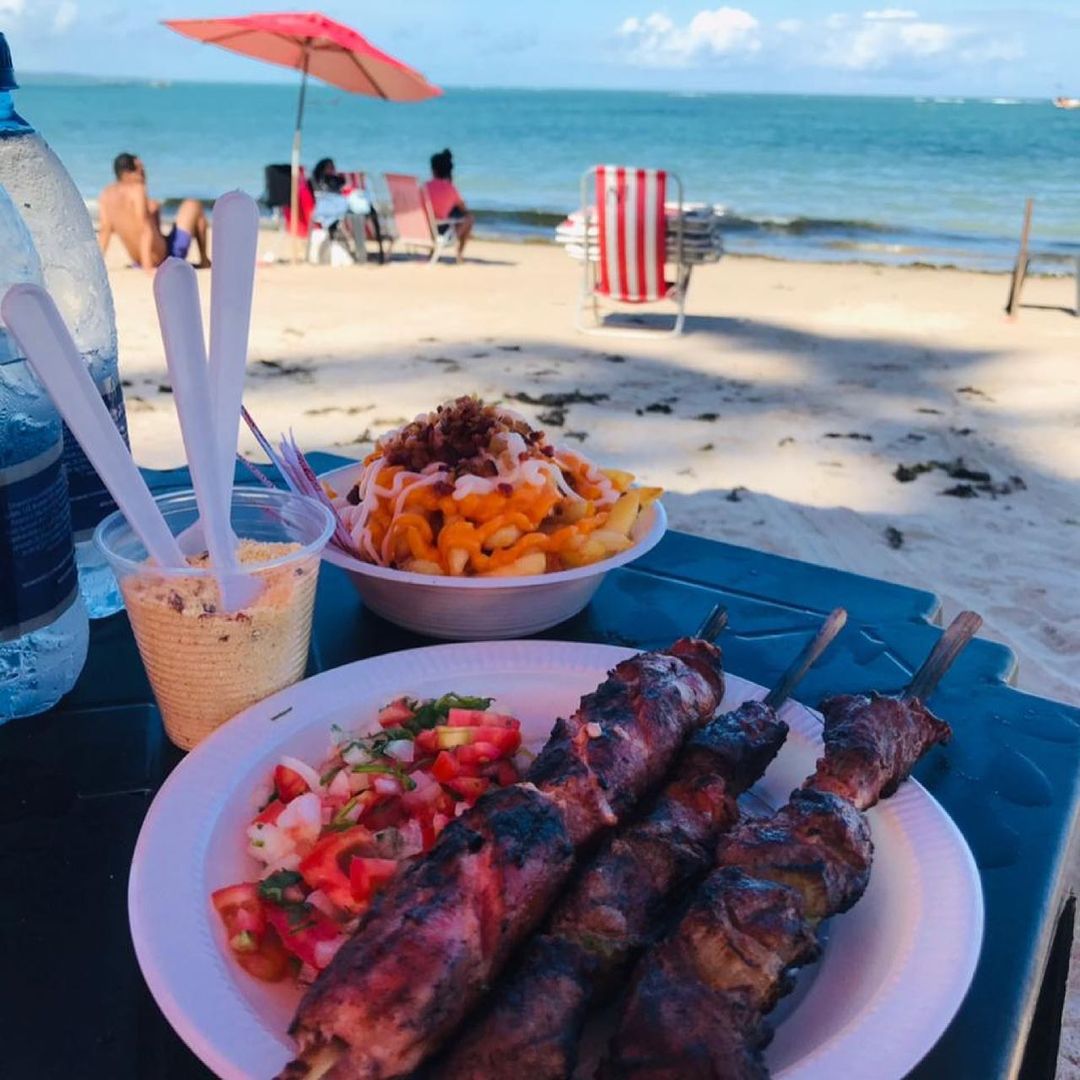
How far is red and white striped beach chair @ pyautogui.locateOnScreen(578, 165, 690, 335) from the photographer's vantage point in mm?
11555

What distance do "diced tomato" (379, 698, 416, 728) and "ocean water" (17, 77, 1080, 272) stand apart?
2.53 metres

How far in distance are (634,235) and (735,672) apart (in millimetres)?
10316

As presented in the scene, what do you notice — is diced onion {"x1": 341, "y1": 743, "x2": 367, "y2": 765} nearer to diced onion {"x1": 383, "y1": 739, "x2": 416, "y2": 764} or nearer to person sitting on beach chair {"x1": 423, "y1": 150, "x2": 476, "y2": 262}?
diced onion {"x1": 383, "y1": 739, "x2": 416, "y2": 764}

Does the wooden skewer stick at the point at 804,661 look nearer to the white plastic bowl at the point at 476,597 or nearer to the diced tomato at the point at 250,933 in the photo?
the white plastic bowl at the point at 476,597

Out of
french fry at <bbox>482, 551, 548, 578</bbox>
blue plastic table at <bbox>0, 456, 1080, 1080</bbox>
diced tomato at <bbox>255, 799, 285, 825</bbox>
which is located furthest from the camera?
french fry at <bbox>482, 551, 548, 578</bbox>

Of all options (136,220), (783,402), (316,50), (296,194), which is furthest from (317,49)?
(783,402)

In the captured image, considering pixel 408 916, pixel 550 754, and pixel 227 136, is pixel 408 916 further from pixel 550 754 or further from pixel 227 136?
pixel 227 136

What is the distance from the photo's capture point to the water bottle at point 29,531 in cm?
171

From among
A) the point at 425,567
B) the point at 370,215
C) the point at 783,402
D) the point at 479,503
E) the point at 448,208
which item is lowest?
the point at 783,402

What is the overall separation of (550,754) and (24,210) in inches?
62.3

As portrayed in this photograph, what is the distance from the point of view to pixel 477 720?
1.80 metres

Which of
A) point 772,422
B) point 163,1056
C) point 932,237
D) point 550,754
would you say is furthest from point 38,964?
point 932,237

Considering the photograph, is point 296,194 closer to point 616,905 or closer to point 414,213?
point 414,213

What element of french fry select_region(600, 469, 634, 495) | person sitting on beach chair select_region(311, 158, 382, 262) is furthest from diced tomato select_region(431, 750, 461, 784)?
person sitting on beach chair select_region(311, 158, 382, 262)
